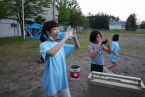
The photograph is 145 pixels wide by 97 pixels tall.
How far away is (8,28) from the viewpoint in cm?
3409

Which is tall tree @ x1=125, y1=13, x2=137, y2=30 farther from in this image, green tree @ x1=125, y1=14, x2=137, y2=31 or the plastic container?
the plastic container

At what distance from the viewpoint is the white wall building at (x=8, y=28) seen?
32.7 meters

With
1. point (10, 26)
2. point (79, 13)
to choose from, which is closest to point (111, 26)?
point (79, 13)

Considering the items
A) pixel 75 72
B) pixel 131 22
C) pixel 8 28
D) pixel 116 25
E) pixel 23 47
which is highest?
pixel 131 22

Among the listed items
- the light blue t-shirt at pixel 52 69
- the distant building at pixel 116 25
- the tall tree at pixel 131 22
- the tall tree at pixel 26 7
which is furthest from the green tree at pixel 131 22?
the light blue t-shirt at pixel 52 69

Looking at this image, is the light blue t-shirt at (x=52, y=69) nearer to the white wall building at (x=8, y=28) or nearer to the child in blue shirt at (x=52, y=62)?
the child in blue shirt at (x=52, y=62)

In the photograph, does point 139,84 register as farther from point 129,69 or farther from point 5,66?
point 5,66

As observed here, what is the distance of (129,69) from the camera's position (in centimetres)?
857

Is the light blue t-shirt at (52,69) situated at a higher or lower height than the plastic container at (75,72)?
higher

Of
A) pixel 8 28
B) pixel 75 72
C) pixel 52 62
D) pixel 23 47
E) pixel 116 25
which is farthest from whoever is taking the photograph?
pixel 116 25

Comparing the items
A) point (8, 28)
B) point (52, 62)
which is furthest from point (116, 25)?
point (52, 62)

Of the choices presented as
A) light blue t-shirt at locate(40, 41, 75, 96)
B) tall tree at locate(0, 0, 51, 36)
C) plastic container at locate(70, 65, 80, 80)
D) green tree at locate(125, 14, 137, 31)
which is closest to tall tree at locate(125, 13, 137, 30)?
green tree at locate(125, 14, 137, 31)

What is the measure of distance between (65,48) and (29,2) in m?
25.4

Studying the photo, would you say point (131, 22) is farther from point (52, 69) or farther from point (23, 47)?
point (52, 69)
